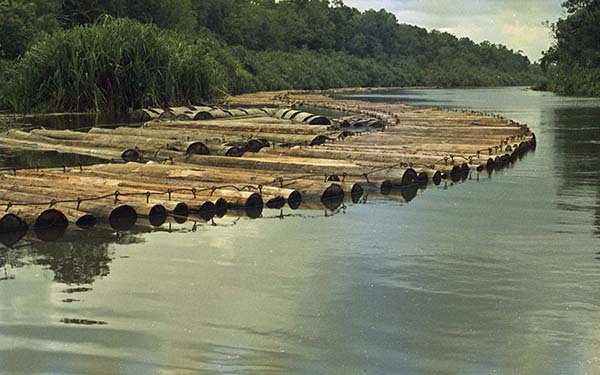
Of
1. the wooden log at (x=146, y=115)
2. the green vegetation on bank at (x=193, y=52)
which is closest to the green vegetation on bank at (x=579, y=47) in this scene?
the green vegetation on bank at (x=193, y=52)

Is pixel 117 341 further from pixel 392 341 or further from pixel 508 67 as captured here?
pixel 508 67

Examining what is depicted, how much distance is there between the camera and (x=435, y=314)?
21.9 feet

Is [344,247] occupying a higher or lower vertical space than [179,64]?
lower

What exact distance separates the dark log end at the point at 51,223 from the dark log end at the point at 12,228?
0.45 ft

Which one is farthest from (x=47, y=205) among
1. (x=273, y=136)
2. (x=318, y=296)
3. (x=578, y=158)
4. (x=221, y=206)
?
(x=578, y=158)

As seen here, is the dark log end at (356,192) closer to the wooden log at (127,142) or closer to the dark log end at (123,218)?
the dark log end at (123,218)

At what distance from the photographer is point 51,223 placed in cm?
956

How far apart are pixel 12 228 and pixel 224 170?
4291 mm

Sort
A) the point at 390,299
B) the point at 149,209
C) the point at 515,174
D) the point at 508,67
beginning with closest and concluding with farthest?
1. the point at 390,299
2. the point at 149,209
3. the point at 515,174
4. the point at 508,67

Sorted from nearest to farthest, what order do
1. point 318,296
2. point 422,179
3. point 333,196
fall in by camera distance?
point 318,296 < point 333,196 < point 422,179

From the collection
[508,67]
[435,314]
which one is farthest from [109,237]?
[508,67]

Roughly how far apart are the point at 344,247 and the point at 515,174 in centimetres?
723

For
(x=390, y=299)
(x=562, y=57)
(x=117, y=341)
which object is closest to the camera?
(x=117, y=341)

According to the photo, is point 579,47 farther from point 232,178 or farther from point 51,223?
point 51,223
